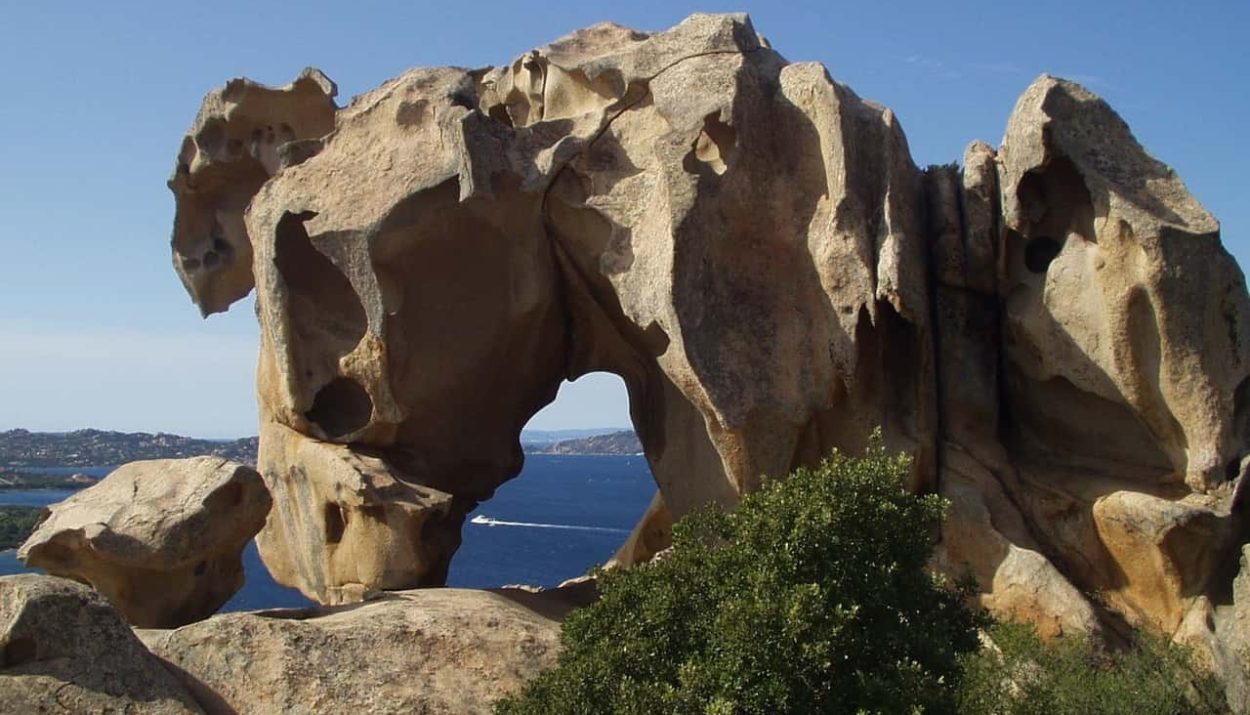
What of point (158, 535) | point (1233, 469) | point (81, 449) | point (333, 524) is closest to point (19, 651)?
point (158, 535)

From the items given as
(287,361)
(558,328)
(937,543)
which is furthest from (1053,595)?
(287,361)

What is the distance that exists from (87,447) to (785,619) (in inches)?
6407

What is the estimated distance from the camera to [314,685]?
13.7 meters

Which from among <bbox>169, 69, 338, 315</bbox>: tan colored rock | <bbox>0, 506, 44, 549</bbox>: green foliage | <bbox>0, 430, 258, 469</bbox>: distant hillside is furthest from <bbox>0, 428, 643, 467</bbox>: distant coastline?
<bbox>169, 69, 338, 315</bbox>: tan colored rock

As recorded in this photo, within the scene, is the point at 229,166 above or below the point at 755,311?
above

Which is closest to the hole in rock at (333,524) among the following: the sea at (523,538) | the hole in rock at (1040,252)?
the hole in rock at (1040,252)

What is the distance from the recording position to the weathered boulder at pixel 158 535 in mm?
16078

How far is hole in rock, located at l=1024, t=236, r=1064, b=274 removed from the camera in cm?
1900

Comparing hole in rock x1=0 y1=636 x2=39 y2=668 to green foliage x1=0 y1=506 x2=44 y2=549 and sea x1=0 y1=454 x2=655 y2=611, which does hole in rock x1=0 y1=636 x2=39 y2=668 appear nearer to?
sea x1=0 y1=454 x2=655 y2=611

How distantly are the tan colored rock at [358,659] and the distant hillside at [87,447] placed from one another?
120m

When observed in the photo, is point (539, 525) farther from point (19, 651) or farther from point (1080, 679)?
point (19, 651)

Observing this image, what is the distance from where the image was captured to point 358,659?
555 inches

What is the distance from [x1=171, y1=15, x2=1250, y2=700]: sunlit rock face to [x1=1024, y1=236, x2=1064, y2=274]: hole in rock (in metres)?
0.04

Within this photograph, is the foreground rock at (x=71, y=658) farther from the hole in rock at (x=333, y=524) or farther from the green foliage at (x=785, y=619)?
the hole in rock at (x=333, y=524)
